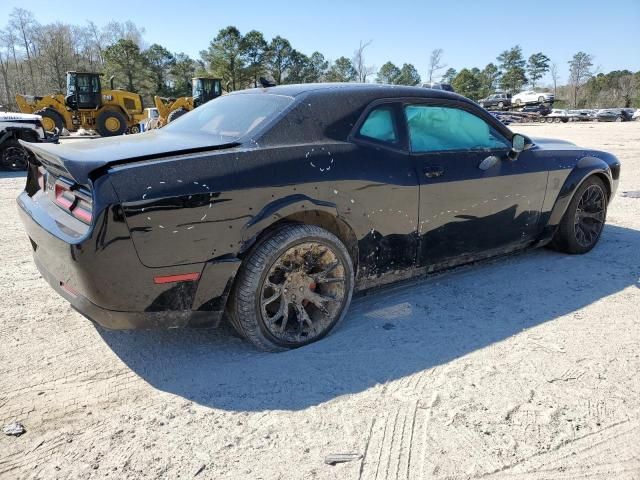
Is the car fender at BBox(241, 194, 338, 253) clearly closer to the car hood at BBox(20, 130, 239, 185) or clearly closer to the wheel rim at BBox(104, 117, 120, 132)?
the car hood at BBox(20, 130, 239, 185)

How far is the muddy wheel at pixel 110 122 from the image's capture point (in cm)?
2047

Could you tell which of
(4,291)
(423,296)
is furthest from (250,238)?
(4,291)

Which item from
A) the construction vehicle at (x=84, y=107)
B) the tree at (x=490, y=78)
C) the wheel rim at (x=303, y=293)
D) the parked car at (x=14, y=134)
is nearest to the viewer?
the wheel rim at (x=303, y=293)

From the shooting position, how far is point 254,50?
54.4 meters

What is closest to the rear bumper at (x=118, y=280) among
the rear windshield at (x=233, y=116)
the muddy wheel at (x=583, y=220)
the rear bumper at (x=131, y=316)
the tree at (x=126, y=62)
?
the rear bumper at (x=131, y=316)

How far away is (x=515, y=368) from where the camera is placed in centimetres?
274

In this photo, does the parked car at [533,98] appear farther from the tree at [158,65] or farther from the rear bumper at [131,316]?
the rear bumper at [131,316]

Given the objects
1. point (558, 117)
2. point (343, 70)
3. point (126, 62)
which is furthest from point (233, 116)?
point (343, 70)

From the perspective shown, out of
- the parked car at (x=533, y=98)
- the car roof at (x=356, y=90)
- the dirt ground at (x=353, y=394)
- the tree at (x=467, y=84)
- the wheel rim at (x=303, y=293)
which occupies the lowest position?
the dirt ground at (x=353, y=394)

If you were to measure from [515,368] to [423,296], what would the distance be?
1.06 metres

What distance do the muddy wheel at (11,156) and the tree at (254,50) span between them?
45653 mm

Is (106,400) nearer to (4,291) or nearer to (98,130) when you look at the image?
(4,291)

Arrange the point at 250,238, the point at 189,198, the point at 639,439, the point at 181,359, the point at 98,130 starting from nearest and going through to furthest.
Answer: the point at 639,439
the point at 189,198
the point at 250,238
the point at 181,359
the point at 98,130

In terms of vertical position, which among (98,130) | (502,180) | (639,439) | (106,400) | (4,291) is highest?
(98,130)
